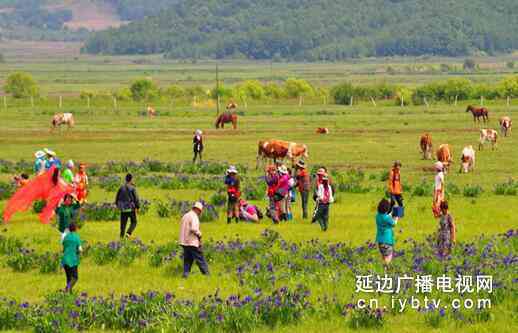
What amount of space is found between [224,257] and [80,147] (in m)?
35.4

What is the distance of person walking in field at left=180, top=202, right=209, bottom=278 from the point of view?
22844mm

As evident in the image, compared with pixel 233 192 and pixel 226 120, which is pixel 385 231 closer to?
pixel 233 192

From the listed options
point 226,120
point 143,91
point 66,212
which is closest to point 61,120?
point 226,120

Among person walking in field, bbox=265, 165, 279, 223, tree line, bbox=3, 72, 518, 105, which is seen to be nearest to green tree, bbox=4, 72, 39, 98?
tree line, bbox=3, 72, 518, 105

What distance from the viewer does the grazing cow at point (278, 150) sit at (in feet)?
158

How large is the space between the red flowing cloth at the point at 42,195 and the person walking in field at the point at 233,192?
4.08 metres

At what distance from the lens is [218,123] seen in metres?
71.1

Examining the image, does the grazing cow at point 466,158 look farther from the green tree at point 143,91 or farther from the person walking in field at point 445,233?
the green tree at point 143,91

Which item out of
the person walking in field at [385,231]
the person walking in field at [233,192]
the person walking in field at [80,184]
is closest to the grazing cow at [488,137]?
the person walking in field at [233,192]

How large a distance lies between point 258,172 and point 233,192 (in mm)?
15535

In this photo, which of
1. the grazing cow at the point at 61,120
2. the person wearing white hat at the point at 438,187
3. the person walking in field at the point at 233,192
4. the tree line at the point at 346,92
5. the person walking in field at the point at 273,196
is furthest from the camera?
the tree line at the point at 346,92

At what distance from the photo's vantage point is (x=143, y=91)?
117500 millimetres

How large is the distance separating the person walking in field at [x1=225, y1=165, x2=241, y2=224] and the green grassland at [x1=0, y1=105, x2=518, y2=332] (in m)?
0.41

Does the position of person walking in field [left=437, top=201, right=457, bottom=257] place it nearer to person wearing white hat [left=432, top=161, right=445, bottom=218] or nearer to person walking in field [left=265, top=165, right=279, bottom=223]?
person wearing white hat [left=432, top=161, right=445, bottom=218]
